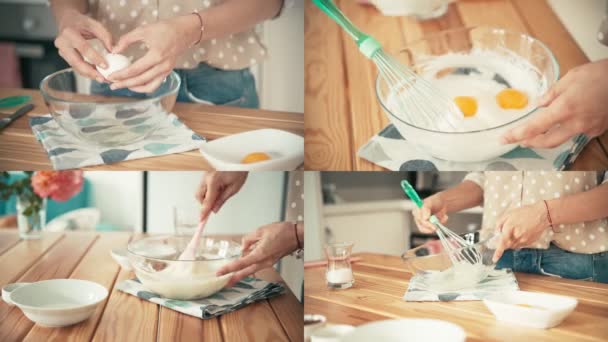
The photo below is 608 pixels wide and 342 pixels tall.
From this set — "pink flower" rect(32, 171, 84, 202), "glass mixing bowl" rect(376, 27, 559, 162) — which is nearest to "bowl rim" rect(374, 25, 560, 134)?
"glass mixing bowl" rect(376, 27, 559, 162)

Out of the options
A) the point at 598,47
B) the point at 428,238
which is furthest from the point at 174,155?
the point at 598,47

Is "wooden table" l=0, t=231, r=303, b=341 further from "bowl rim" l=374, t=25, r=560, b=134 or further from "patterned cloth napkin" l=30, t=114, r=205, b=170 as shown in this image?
"bowl rim" l=374, t=25, r=560, b=134

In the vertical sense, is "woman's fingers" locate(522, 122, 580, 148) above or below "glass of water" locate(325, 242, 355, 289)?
above

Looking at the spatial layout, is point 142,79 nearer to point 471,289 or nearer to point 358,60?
point 358,60

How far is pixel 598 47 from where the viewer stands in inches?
44.8

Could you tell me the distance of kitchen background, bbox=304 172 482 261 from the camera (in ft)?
3.88

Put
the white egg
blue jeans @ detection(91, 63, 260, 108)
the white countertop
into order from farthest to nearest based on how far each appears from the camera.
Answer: the white countertop < blue jeans @ detection(91, 63, 260, 108) < the white egg

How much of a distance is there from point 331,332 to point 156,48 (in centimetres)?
57

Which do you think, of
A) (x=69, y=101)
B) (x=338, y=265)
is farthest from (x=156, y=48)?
(x=338, y=265)

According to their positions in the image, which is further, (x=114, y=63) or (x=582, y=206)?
(x=582, y=206)

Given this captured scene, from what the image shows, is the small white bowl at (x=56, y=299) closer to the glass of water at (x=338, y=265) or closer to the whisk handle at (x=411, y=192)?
the glass of water at (x=338, y=265)

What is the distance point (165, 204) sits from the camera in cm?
123

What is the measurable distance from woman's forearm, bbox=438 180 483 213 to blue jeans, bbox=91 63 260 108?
39 centimetres

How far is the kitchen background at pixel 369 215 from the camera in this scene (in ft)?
3.88
